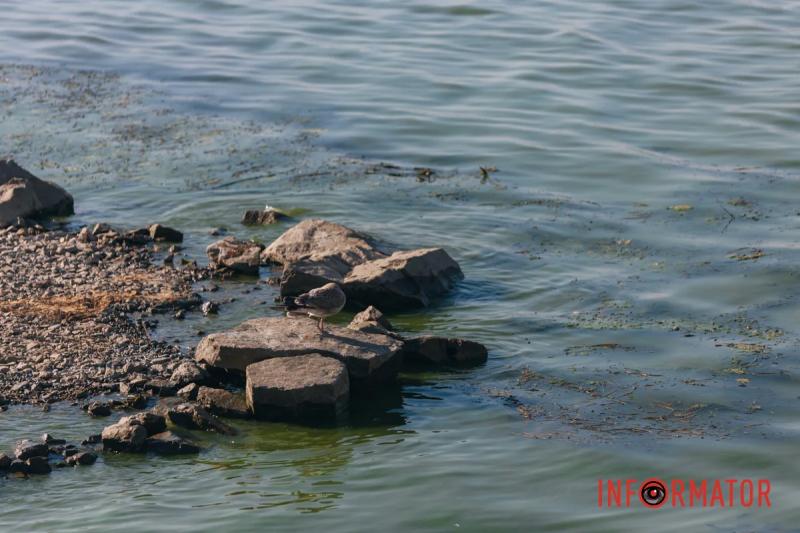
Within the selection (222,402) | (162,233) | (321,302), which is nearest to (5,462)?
(222,402)

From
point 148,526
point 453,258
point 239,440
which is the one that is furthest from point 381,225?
point 148,526

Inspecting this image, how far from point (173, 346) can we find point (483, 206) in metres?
5.08

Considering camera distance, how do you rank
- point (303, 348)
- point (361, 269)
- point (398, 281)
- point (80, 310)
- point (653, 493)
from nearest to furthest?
point (653, 493), point (303, 348), point (80, 310), point (398, 281), point (361, 269)

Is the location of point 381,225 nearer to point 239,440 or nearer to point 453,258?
point 453,258

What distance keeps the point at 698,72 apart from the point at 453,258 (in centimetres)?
867

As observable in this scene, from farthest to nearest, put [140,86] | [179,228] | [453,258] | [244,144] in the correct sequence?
[140,86], [244,144], [179,228], [453,258]

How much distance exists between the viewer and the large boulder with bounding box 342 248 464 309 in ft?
35.4

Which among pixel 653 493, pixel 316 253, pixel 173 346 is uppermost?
pixel 316 253

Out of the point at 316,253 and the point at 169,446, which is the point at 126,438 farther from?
the point at 316,253

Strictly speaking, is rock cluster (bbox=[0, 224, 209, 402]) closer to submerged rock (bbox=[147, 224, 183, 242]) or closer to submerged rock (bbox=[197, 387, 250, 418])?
submerged rock (bbox=[147, 224, 183, 242])

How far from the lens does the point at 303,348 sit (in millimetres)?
9039

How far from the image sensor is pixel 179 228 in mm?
12992

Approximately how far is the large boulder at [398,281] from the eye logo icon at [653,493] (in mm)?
3624

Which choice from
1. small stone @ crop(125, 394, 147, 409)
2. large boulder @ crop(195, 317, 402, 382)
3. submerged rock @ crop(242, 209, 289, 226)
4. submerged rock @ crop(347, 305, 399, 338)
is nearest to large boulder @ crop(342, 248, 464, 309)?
submerged rock @ crop(347, 305, 399, 338)
